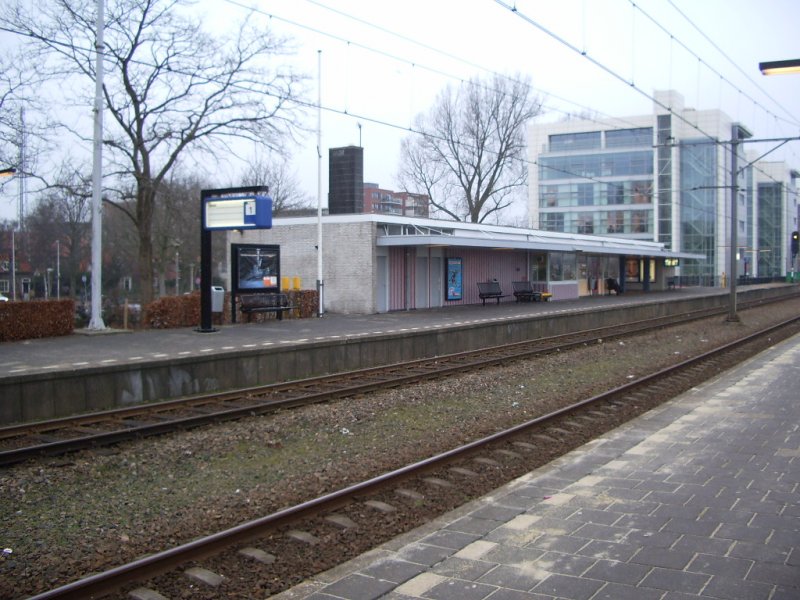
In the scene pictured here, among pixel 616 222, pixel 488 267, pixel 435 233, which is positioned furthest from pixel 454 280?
pixel 616 222

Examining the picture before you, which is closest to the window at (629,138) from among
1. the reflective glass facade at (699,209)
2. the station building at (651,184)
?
the station building at (651,184)

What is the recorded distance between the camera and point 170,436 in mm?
9188

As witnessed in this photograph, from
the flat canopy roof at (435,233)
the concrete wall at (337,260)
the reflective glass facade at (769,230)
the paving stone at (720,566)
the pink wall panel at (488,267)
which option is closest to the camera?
the paving stone at (720,566)

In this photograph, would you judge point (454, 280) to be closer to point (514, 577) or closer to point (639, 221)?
point (514, 577)

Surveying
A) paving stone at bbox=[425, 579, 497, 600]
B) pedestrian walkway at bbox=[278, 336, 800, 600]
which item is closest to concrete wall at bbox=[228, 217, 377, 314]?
pedestrian walkway at bbox=[278, 336, 800, 600]

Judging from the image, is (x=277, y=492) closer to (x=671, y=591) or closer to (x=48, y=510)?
(x=48, y=510)

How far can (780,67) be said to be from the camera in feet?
39.5

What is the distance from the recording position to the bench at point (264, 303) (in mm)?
22281

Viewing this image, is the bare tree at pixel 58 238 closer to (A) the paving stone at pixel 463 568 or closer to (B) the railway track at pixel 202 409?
(B) the railway track at pixel 202 409

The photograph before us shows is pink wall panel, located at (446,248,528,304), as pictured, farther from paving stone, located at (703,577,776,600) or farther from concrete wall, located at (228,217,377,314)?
paving stone, located at (703,577,776,600)

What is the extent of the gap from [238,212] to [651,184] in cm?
6252

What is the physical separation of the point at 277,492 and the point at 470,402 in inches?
209

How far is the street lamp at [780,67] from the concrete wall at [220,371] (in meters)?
9.07

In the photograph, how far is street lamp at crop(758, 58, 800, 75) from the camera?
39.2 feet
